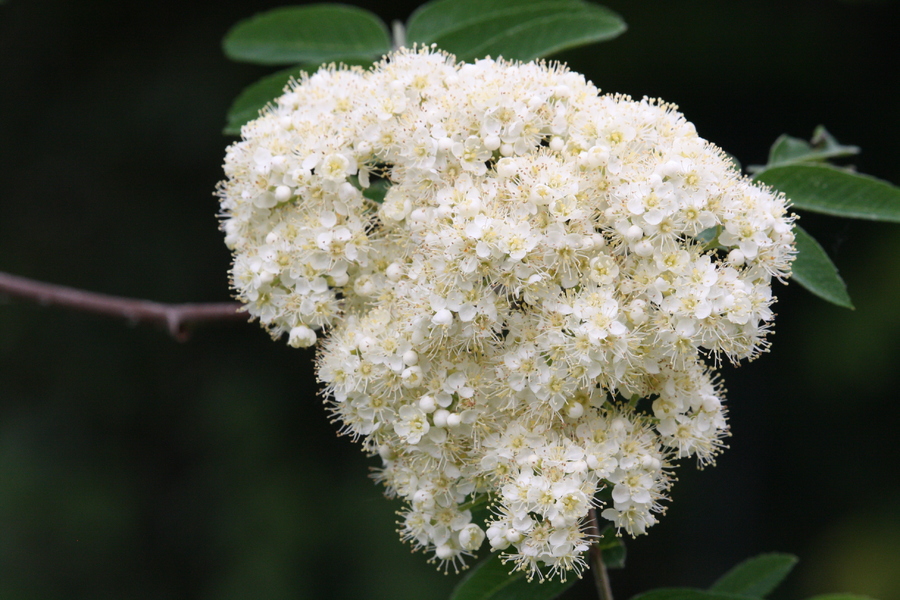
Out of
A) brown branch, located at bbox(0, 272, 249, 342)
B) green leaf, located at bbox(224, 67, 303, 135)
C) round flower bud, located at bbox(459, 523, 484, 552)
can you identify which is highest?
green leaf, located at bbox(224, 67, 303, 135)

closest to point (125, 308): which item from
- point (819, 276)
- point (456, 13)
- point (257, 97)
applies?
point (257, 97)

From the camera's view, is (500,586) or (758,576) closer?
(500,586)

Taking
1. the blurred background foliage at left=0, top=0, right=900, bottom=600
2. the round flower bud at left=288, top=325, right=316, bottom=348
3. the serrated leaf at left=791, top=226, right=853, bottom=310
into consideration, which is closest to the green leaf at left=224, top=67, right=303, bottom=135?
the round flower bud at left=288, top=325, right=316, bottom=348

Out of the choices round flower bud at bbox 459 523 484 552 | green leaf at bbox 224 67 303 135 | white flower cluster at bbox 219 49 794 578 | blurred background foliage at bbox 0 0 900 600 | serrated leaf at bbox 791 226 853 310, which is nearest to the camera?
white flower cluster at bbox 219 49 794 578

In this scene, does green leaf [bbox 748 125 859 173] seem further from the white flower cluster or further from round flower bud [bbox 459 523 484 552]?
round flower bud [bbox 459 523 484 552]

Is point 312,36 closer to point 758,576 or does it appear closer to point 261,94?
point 261,94
